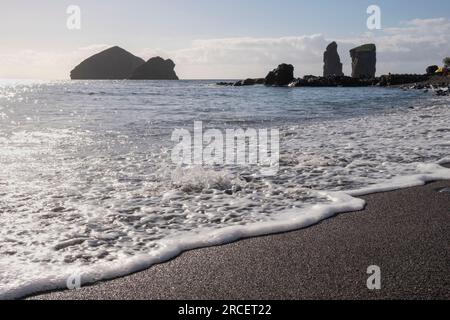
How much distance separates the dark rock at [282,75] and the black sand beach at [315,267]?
96.3 m

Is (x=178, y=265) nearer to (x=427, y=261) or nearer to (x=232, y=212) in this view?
(x=232, y=212)

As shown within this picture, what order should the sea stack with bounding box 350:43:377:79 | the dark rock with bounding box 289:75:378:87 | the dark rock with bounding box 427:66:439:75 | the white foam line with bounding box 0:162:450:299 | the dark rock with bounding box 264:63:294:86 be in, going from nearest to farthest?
1. the white foam line with bounding box 0:162:450:299
2. the dark rock with bounding box 289:75:378:87
3. the dark rock with bounding box 264:63:294:86
4. the dark rock with bounding box 427:66:439:75
5. the sea stack with bounding box 350:43:377:79

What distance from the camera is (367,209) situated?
221 inches

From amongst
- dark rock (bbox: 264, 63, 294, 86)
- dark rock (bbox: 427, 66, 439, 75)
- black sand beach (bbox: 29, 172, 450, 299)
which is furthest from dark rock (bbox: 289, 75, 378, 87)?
black sand beach (bbox: 29, 172, 450, 299)

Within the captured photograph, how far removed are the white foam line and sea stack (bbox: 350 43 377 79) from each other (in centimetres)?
18588

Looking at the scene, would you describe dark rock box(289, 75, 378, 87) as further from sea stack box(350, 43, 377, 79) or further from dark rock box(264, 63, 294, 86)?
sea stack box(350, 43, 377, 79)

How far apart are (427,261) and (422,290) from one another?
603 millimetres

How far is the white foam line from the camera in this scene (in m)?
3.60

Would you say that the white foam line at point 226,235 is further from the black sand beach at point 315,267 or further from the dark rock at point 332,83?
the dark rock at point 332,83

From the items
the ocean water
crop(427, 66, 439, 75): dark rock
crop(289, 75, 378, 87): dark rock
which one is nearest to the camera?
the ocean water

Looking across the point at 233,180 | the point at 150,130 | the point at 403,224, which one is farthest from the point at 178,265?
the point at 150,130

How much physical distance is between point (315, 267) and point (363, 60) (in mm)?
194343

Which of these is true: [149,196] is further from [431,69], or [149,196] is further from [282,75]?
[431,69]

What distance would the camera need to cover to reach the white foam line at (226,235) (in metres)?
3.60
